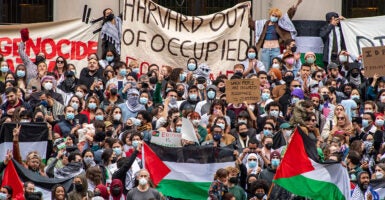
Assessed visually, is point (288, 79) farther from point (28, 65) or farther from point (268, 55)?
point (28, 65)

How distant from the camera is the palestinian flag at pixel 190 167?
3684 centimetres

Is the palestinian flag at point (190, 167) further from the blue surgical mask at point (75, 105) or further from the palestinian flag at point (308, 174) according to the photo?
the blue surgical mask at point (75, 105)

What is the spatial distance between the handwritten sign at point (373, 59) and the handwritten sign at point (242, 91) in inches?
107

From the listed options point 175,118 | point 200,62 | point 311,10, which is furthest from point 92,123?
point 311,10

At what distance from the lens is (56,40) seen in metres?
45.4

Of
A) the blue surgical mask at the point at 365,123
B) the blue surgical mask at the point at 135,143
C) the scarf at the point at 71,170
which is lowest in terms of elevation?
the scarf at the point at 71,170

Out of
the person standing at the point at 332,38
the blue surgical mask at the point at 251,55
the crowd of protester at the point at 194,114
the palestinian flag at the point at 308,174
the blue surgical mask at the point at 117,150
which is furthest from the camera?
the person standing at the point at 332,38

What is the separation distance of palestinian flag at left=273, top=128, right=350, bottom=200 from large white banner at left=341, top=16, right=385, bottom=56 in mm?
8767

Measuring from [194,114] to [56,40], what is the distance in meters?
6.95

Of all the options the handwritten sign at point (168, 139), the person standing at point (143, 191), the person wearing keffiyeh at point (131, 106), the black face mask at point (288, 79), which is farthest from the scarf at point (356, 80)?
the person standing at point (143, 191)

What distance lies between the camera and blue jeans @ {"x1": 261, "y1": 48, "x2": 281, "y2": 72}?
44.3 meters

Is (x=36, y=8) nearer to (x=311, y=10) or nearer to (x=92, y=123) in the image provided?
(x=311, y=10)

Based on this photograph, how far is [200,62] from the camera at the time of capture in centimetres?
4497

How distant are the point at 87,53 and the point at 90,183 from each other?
9497 mm
